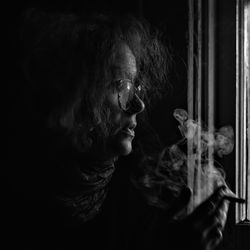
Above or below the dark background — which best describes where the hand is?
below

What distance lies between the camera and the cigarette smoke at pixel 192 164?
1.59 m

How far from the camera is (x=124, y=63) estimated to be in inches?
64.6

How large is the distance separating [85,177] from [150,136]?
30 cm

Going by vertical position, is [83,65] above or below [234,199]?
above

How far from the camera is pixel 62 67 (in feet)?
5.38

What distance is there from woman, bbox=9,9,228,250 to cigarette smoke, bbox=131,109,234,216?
0.16 metres

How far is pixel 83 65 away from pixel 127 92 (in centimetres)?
20

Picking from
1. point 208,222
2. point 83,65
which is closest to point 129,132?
point 83,65

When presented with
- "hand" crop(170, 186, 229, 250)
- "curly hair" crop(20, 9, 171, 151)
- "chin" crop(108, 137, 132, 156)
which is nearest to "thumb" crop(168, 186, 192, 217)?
"hand" crop(170, 186, 229, 250)

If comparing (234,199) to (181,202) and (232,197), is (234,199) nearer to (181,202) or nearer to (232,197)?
(232,197)

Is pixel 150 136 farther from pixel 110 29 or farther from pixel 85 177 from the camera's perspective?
pixel 110 29

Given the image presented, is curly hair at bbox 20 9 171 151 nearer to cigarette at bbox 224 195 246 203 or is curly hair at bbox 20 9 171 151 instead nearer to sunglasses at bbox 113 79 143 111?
sunglasses at bbox 113 79 143 111

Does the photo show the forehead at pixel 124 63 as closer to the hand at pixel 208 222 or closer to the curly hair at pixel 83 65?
the curly hair at pixel 83 65

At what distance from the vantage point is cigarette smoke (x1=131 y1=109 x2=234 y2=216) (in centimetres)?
159
